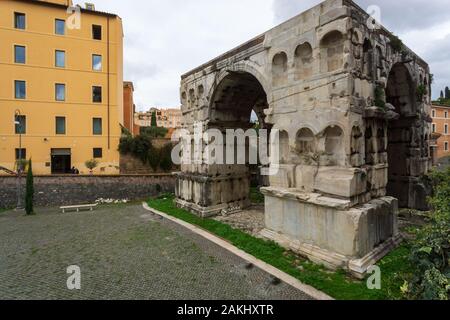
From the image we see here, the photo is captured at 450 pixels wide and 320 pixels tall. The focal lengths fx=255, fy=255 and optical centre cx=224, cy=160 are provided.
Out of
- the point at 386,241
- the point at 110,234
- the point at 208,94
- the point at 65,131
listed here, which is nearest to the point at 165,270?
the point at 110,234

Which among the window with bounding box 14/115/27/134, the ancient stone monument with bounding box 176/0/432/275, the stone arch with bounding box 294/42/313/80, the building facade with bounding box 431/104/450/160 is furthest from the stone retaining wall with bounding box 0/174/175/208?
the building facade with bounding box 431/104/450/160

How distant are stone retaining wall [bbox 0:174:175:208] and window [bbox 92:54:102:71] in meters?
10.4

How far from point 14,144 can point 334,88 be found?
908 inches

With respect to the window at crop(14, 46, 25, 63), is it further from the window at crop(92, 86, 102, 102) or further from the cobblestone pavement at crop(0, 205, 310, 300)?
the cobblestone pavement at crop(0, 205, 310, 300)

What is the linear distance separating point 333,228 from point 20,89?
23894 mm

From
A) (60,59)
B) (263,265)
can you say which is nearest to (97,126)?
(60,59)

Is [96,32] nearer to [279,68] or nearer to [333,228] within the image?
[279,68]

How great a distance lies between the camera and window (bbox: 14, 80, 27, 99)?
64.0 ft

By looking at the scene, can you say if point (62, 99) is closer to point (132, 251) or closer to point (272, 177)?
point (132, 251)

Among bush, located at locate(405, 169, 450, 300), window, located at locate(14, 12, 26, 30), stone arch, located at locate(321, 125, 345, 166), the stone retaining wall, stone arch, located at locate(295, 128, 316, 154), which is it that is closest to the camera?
bush, located at locate(405, 169, 450, 300)

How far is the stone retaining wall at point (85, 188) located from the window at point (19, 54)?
32.0 ft

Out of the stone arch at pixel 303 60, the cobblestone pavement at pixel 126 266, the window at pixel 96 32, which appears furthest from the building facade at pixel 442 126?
the window at pixel 96 32

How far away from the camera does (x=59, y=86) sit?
20.5 meters

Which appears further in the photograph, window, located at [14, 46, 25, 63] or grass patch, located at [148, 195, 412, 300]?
window, located at [14, 46, 25, 63]
